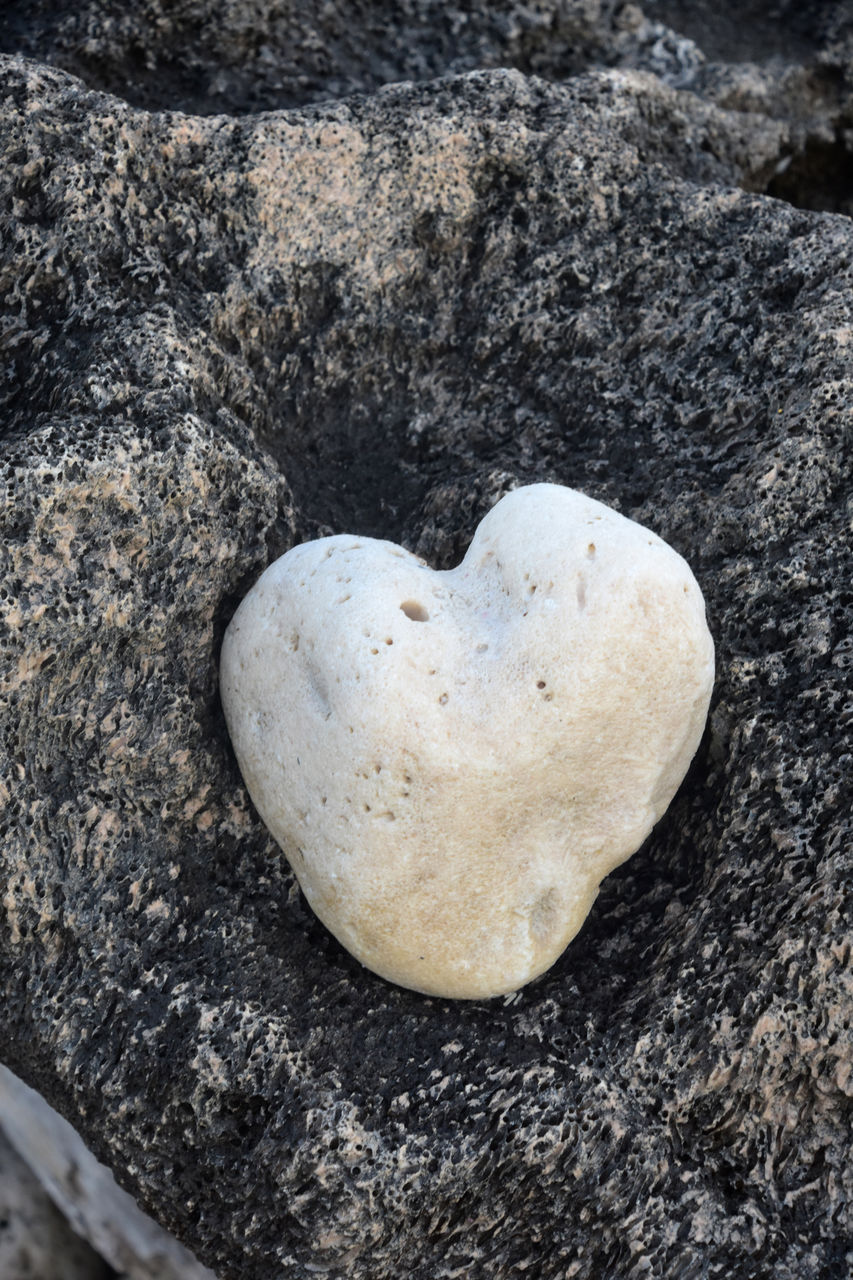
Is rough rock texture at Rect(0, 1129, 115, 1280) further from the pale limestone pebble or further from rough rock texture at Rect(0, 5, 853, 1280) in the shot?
the pale limestone pebble

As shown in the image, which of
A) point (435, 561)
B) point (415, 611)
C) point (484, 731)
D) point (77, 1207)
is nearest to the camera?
point (484, 731)

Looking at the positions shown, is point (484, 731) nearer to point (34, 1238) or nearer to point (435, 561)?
point (435, 561)

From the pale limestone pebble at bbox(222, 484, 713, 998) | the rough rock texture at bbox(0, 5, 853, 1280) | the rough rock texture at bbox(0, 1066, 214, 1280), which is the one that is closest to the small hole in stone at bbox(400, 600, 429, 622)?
the pale limestone pebble at bbox(222, 484, 713, 998)

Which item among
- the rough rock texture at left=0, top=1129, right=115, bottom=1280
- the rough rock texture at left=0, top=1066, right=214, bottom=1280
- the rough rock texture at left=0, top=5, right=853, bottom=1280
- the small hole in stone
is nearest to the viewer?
the rough rock texture at left=0, top=5, right=853, bottom=1280

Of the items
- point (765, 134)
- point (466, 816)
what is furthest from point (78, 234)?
point (765, 134)

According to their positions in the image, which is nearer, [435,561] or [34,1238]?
[435,561]

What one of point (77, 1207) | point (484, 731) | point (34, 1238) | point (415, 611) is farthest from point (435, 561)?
point (34, 1238)
